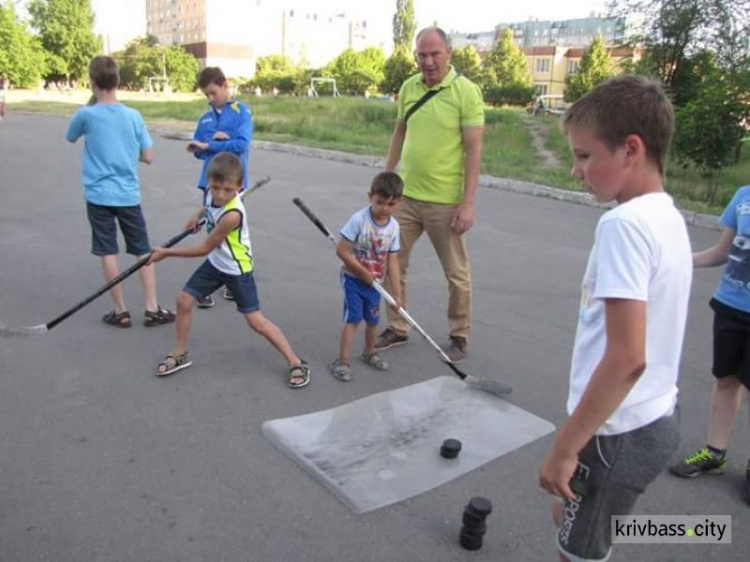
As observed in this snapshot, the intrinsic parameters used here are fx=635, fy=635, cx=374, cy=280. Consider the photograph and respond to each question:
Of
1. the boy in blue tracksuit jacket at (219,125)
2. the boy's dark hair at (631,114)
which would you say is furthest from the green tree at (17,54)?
the boy's dark hair at (631,114)

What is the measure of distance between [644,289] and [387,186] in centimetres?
259

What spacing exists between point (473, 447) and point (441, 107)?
2215 mm

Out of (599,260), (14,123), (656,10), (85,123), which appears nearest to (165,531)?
(599,260)

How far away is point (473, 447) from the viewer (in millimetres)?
3311

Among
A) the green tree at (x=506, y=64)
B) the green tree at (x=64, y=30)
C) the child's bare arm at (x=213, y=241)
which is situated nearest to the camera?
the child's bare arm at (x=213, y=241)

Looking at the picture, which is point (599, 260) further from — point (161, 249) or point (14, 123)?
point (14, 123)

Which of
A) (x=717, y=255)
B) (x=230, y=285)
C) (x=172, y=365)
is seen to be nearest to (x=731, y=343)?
(x=717, y=255)

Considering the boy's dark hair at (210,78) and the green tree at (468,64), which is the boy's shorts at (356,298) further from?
the green tree at (468,64)

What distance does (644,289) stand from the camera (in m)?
→ 1.41

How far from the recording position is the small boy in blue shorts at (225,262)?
3789 mm

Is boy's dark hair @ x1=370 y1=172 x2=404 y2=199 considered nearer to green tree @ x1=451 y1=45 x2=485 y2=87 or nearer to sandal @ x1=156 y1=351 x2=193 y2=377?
sandal @ x1=156 y1=351 x2=193 y2=377

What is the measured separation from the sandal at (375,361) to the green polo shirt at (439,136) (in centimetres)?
112

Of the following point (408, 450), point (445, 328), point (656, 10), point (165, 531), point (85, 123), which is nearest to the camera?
point (165, 531)

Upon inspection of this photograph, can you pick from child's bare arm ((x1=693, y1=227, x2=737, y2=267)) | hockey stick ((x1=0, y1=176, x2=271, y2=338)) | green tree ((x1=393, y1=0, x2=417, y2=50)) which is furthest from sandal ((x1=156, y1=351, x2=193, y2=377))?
green tree ((x1=393, y1=0, x2=417, y2=50))
